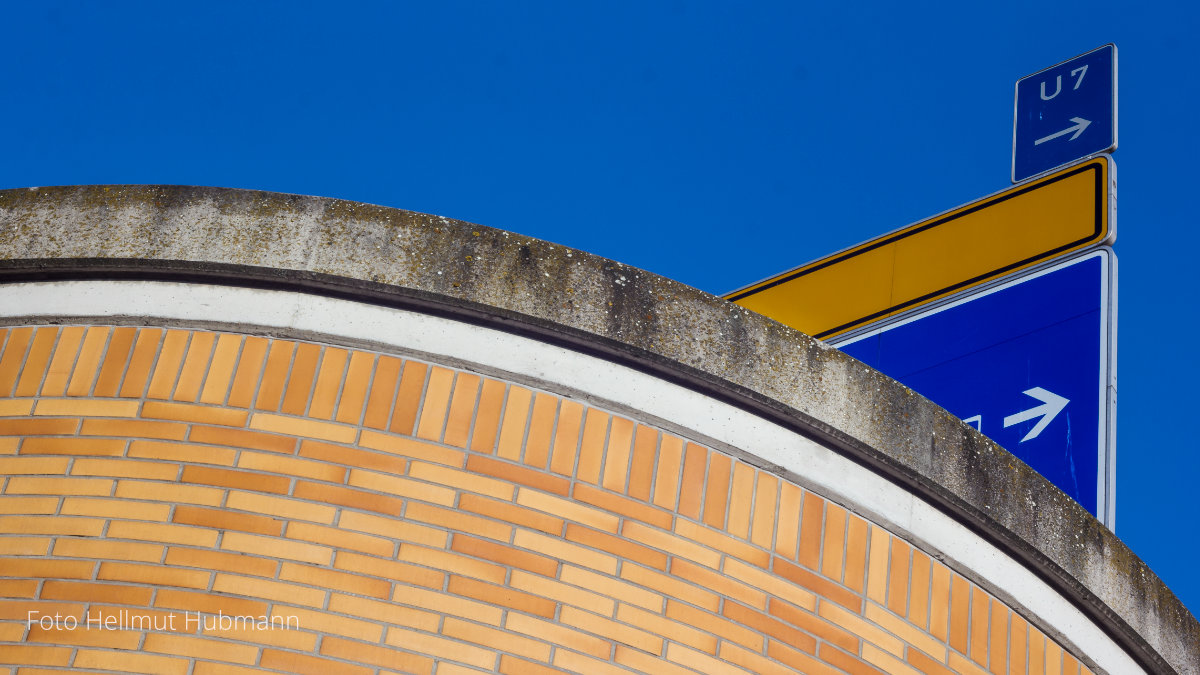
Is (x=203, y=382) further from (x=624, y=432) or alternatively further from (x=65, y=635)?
(x=624, y=432)

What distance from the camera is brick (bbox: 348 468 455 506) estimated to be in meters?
2.90

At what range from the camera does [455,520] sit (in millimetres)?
2887

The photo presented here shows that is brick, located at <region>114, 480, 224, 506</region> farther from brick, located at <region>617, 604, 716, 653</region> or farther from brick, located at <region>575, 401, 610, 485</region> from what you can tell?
brick, located at <region>617, 604, 716, 653</region>

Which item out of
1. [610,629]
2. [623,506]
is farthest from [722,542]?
[610,629]

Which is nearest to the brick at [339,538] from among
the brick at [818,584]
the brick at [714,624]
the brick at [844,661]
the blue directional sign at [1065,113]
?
the brick at [714,624]

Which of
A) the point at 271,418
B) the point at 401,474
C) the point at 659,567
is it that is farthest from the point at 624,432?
the point at 271,418

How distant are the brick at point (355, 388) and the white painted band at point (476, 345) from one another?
0.18 ft

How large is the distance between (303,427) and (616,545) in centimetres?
74

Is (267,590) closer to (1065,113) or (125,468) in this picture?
(125,468)

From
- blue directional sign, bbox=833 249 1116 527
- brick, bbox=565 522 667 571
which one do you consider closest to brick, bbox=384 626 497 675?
brick, bbox=565 522 667 571

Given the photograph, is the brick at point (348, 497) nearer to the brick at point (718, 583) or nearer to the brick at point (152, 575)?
the brick at point (152, 575)

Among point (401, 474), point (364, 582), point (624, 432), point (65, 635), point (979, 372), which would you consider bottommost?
point (65, 635)

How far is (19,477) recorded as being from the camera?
9.56 feet

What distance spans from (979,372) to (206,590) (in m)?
4.18
